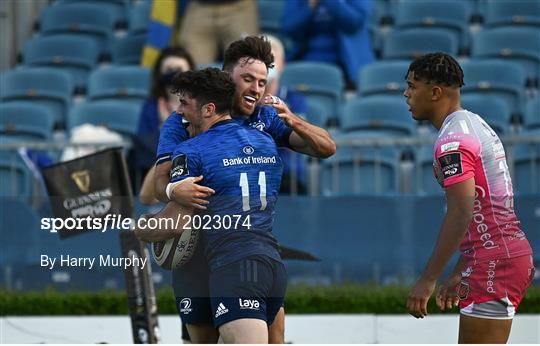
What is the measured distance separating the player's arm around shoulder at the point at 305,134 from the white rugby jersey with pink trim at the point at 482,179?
0.61 metres

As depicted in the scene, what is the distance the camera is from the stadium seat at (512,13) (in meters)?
13.4

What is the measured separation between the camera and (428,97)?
6.90m

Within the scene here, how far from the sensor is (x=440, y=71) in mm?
6848

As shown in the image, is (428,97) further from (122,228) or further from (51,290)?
(51,290)

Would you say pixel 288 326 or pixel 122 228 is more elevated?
pixel 122 228

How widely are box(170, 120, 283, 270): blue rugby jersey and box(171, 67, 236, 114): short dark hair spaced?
0.11 m

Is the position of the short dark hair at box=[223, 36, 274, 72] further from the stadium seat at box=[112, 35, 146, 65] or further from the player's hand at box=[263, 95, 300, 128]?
the stadium seat at box=[112, 35, 146, 65]

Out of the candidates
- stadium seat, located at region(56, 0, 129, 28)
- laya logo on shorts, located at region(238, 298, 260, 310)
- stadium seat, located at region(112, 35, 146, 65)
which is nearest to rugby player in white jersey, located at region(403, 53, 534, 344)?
laya logo on shorts, located at region(238, 298, 260, 310)

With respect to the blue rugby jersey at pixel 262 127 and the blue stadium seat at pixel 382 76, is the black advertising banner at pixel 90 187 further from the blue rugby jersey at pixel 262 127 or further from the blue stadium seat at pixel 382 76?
the blue stadium seat at pixel 382 76

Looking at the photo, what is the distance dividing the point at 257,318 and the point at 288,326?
3.25 meters

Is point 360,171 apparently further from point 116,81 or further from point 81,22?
point 81,22

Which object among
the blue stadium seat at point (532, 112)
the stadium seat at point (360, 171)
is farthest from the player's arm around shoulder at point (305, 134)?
the blue stadium seat at point (532, 112)

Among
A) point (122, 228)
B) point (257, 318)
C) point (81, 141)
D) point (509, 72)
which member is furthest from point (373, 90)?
point (257, 318)

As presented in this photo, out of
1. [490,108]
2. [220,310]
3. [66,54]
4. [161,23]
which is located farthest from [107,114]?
[220,310]
